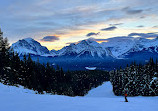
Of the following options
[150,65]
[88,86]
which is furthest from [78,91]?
[150,65]

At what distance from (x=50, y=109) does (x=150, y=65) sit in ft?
165

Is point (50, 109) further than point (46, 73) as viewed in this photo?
No

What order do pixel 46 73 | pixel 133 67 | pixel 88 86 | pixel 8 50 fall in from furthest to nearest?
pixel 88 86
pixel 46 73
pixel 133 67
pixel 8 50

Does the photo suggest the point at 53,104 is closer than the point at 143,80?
Yes

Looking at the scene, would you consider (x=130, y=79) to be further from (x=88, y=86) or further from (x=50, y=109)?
(x=88, y=86)

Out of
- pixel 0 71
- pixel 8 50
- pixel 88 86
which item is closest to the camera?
pixel 0 71

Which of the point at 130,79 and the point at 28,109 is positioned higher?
the point at 28,109

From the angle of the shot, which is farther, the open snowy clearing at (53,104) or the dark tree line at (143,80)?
the dark tree line at (143,80)

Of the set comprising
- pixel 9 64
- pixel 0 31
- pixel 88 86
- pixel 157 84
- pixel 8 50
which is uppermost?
pixel 0 31

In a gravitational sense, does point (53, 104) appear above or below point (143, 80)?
above

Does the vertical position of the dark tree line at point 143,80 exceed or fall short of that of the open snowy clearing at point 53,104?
it falls short

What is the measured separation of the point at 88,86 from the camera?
112188 millimetres

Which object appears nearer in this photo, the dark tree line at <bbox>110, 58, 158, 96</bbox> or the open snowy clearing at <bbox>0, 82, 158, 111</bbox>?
the open snowy clearing at <bbox>0, 82, 158, 111</bbox>

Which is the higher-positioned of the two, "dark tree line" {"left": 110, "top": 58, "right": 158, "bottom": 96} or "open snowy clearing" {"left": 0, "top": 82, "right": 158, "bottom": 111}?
"open snowy clearing" {"left": 0, "top": 82, "right": 158, "bottom": 111}
